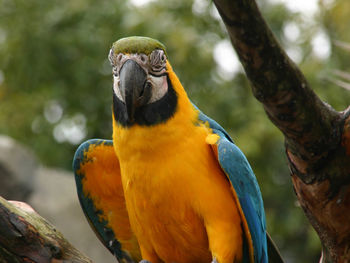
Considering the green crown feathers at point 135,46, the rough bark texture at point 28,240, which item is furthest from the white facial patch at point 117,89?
the rough bark texture at point 28,240

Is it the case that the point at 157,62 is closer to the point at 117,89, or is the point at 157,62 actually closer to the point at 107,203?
the point at 117,89

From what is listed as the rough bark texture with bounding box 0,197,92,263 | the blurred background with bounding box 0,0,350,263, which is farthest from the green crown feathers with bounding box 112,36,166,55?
the blurred background with bounding box 0,0,350,263

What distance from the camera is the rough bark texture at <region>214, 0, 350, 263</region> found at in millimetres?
1957

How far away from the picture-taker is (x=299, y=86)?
216cm

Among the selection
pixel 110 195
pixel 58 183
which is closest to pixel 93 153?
pixel 110 195

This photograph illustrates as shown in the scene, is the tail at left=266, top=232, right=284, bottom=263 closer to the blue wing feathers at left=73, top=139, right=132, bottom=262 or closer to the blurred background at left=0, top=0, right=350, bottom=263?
the blue wing feathers at left=73, top=139, right=132, bottom=262

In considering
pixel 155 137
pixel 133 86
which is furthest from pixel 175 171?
pixel 133 86

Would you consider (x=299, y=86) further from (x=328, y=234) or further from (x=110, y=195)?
(x=110, y=195)

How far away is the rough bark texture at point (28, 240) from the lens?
245 centimetres

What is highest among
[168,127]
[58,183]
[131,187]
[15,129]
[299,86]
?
[299,86]

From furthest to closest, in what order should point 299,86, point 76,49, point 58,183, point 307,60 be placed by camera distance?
point 58,183 < point 76,49 < point 307,60 < point 299,86

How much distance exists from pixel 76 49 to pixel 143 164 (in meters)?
5.11

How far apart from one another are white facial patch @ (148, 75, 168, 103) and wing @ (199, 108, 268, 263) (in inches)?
16.5

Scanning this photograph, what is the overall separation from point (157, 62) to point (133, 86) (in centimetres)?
26
